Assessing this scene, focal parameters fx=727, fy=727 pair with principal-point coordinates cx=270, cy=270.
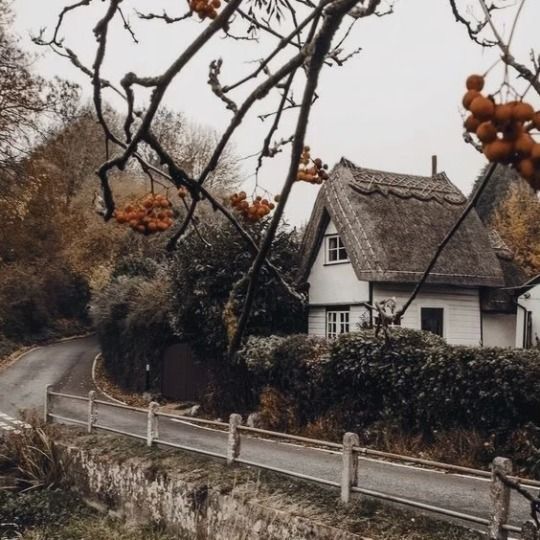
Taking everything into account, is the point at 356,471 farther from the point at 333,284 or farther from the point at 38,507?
the point at 333,284

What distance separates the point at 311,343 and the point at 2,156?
1316cm

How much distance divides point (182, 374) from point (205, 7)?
17913mm

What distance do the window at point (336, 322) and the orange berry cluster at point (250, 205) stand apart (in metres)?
15.2

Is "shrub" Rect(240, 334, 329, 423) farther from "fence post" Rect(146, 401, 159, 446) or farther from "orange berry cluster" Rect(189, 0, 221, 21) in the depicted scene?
"orange berry cluster" Rect(189, 0, 221, 21)

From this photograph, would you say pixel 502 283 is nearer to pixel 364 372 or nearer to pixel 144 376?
pixel 364 372

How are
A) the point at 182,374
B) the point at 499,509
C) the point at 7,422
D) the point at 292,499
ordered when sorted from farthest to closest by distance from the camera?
the point at 182,374 < the point at 7,422 < the point at 292,499 < the point at 499,509

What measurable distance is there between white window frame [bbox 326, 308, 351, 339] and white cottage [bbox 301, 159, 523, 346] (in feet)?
0.09

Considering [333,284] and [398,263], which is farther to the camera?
[333,284]

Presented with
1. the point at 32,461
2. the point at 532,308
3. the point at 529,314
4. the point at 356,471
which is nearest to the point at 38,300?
the point at 32,461

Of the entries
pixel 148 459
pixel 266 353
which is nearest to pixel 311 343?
pixel 266 353

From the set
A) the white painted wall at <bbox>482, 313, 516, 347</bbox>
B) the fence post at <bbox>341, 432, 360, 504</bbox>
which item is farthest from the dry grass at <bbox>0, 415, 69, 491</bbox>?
the white painted wall at <bbox>482, 313, 516, 347</bbox>

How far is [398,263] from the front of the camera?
1794 cm

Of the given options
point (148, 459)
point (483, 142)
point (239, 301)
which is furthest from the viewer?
point (239, 301)

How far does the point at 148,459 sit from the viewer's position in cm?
1128
